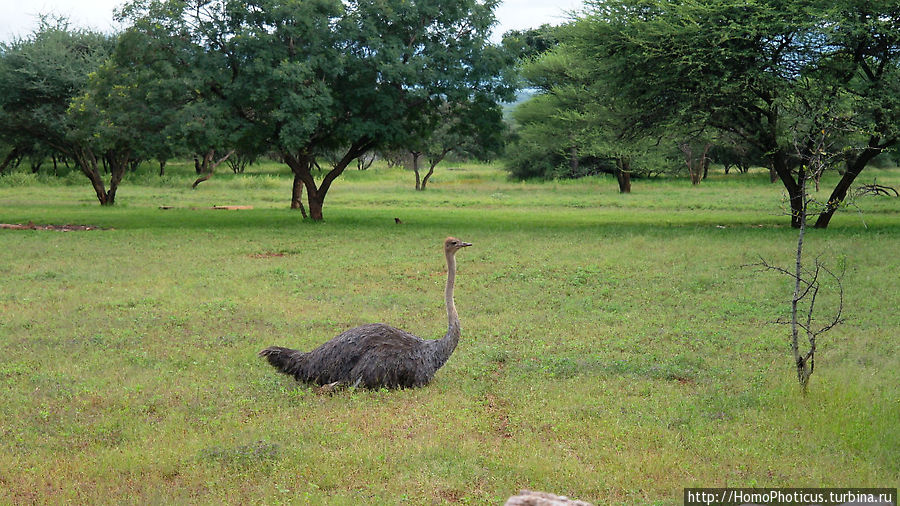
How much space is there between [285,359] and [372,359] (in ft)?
3.19

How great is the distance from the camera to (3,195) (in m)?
42.9

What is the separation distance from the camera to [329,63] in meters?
24.1

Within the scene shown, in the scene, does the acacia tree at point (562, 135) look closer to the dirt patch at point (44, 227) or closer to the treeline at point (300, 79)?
the treeline at point (300, 79)

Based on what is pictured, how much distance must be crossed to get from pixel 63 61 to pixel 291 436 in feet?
98.7

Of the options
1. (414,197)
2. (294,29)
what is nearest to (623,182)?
(414,197)

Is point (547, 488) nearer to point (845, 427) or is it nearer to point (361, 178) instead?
point (845, 427)

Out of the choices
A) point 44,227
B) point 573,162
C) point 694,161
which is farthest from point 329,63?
point 694,161

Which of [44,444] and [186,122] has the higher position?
[186,122]

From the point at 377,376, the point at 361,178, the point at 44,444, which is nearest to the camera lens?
the point at 44,444

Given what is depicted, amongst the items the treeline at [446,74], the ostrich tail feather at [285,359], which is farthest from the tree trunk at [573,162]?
the ostrich tail feather at [285,359]

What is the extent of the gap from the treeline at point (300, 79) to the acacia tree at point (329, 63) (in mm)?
Answer: 42

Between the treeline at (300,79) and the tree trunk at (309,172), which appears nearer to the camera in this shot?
the treeline at (300,79)

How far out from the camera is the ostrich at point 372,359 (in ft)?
25.1

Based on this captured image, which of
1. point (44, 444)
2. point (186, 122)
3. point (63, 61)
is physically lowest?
point (44, 444)
